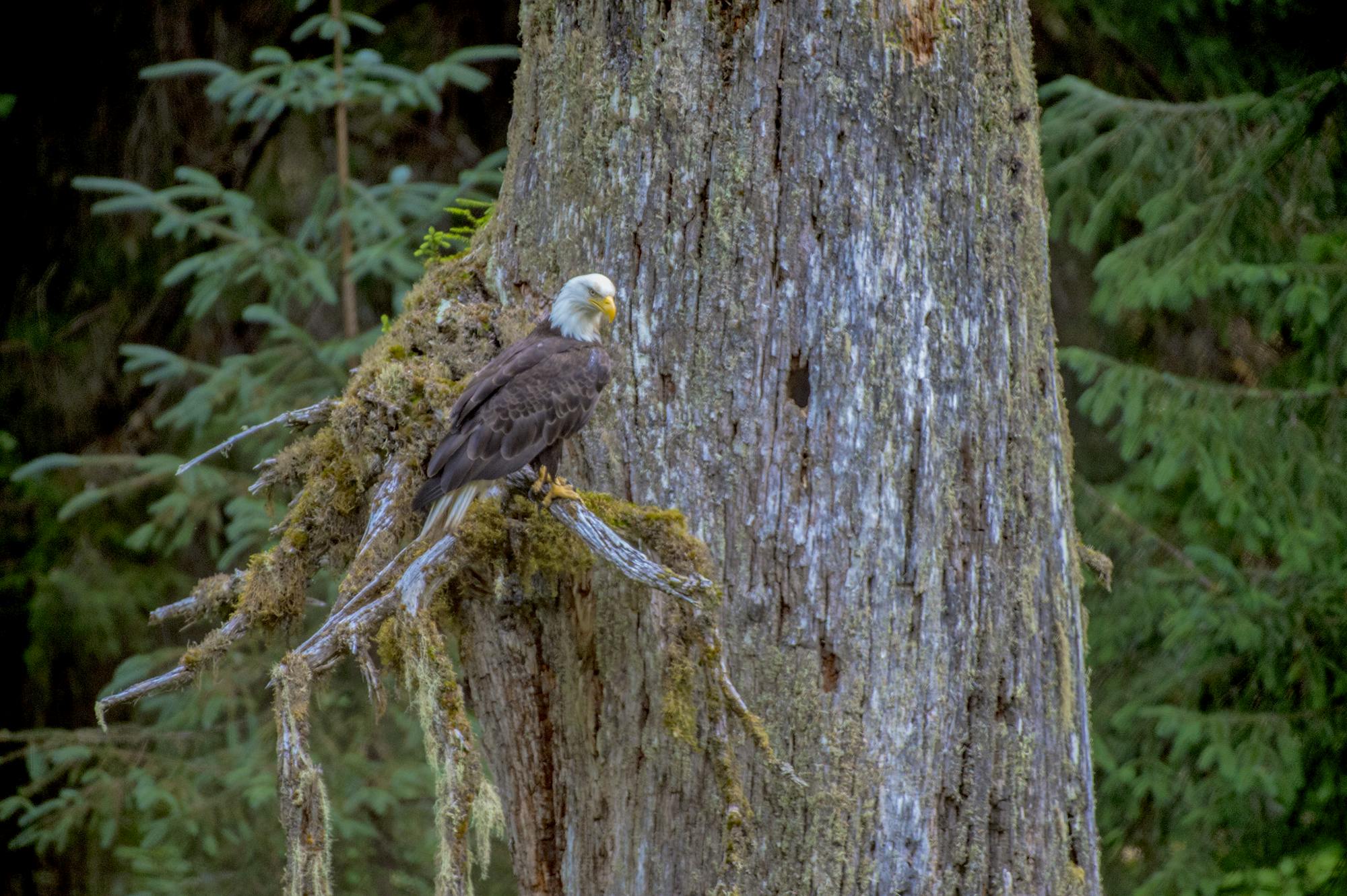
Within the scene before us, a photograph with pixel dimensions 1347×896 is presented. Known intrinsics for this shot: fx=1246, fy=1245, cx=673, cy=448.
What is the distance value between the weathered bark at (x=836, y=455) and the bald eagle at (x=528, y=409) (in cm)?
12

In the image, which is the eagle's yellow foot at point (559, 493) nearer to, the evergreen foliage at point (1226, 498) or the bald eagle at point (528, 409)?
the bald eagle at point (528, 409)

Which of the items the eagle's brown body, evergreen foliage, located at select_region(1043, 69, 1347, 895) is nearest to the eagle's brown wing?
the eagle's brown body

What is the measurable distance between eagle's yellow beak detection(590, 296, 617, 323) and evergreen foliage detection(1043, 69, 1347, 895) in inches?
163

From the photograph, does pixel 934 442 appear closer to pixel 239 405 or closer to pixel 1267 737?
pixel 1267 737

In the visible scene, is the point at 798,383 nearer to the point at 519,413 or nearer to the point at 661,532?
the point at 661,532

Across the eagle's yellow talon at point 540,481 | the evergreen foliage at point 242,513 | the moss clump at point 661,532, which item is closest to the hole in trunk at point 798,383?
the moss clump at point 661,532

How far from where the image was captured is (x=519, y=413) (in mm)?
3131

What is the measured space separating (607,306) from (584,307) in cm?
10

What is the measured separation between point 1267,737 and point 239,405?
6.06 metres

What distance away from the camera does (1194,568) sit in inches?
283

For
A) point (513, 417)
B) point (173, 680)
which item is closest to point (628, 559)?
point (513, 417)

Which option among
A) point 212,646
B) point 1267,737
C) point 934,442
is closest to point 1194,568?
point 1267,737

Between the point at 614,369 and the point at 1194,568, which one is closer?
the point at 614,369

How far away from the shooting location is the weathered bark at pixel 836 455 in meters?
3.07
